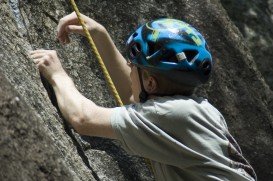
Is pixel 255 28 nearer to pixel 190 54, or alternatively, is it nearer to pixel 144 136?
pixel 190 54

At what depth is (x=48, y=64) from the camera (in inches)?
172

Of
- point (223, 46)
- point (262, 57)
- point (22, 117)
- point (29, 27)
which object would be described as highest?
point (22, 117)

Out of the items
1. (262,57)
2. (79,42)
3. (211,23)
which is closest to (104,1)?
(79,42)

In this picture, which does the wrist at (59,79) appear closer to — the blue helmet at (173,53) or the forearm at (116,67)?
the blue helmet at (173,53)

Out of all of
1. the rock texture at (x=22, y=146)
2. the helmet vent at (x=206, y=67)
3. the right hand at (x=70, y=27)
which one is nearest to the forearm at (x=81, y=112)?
the right hand at (x=70, y=27)

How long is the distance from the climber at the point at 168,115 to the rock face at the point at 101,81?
274mm

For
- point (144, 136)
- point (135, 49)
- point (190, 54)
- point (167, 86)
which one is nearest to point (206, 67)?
point (190, 54)

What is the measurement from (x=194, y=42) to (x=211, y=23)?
2.33 meters

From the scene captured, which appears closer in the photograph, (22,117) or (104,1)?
(22,117)

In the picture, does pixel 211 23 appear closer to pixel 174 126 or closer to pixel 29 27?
pixel 29 27

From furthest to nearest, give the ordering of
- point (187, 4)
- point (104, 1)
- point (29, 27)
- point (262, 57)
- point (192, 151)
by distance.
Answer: point (262, 57) < point (187, 4) < point (104, 1) < point (29, 27) < point (192, 151)

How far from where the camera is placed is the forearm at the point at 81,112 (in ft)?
13.1

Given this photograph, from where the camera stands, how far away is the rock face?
13.1 ft

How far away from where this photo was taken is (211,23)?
20.9ft
